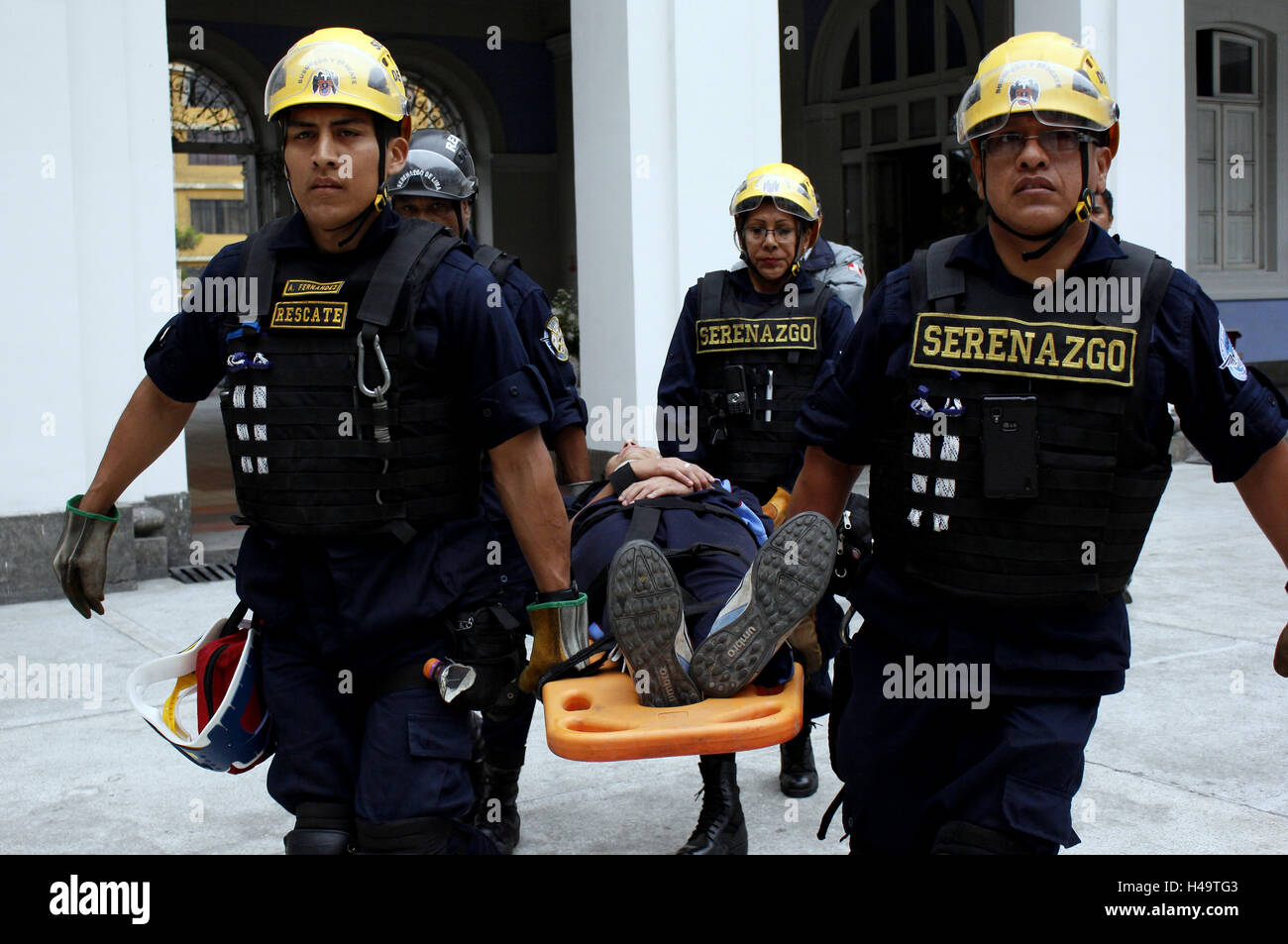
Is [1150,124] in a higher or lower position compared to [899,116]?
lower

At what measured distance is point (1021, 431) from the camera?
2582 mm

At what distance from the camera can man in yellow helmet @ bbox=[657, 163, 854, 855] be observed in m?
4.69

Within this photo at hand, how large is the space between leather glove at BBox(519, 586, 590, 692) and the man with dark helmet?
76 cm

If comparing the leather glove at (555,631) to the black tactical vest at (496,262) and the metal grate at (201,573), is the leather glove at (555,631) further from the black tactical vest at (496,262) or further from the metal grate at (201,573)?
the metal grate at (201,573)

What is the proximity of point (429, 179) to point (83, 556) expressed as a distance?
62.9 inches

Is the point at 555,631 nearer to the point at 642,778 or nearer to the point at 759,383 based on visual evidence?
the point at 642,778

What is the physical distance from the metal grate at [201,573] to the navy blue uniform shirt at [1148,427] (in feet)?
17.9

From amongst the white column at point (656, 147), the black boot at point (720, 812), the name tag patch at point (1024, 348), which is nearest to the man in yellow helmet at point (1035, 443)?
the name tag patch at point (1024, 348)

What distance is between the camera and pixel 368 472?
2.79 metres

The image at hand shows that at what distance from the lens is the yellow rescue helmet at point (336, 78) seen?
2.75m

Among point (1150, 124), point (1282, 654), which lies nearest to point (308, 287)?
point (1282, 654)

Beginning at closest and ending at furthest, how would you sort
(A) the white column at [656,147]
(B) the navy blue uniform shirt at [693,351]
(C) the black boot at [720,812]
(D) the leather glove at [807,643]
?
(D) the leather glove at [807,643]
(C) the black boot at [720,812]
(B) the navy blue uniform shirt at [693,351]
(A) the white column at [656,147]
